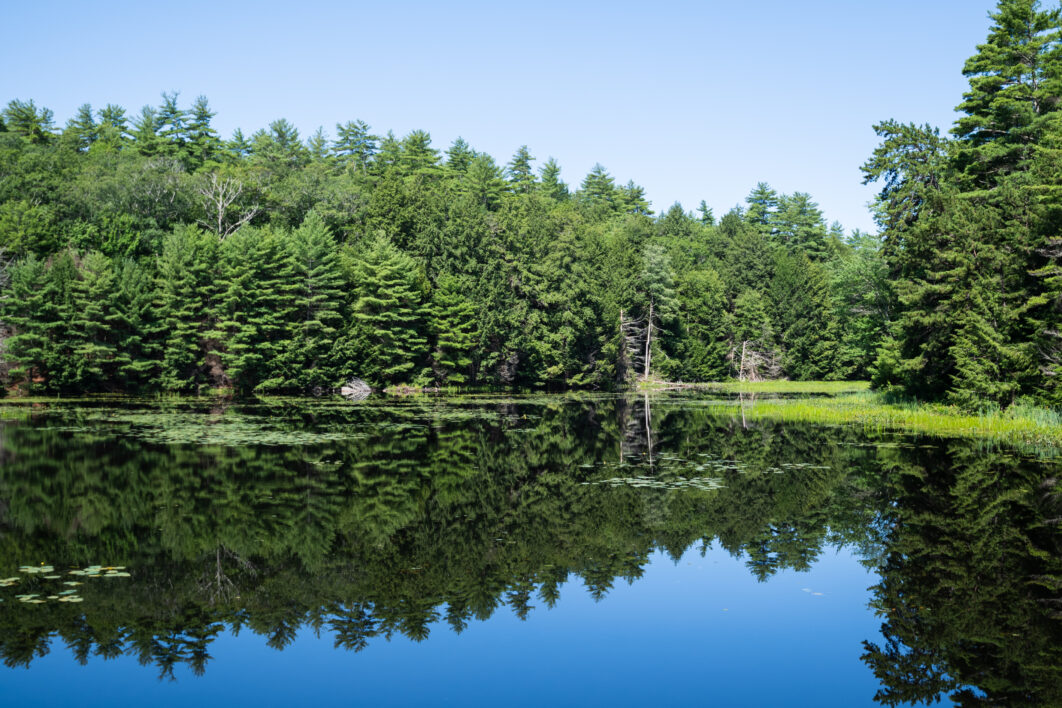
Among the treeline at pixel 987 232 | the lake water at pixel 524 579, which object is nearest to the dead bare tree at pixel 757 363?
the treeline at pixel 987 232

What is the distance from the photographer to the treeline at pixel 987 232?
28.5m

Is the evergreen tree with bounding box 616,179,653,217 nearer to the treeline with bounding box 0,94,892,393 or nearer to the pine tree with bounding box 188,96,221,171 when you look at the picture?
the treeline with bounding box 0,94,892,393

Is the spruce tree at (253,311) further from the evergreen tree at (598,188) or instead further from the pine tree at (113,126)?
the evergreen tree at (598,188)

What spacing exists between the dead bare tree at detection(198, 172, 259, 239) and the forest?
1.17ft

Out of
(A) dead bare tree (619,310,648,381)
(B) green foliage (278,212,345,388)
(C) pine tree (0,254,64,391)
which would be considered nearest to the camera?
(C) pine tree (0,254,64,391)

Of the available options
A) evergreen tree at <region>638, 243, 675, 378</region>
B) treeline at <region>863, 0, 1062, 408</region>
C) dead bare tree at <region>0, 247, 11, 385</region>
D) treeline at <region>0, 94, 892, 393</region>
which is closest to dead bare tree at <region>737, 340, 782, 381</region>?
treeline at <region>0, 94, 892, 393</region>

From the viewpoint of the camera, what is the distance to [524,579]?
1095cm

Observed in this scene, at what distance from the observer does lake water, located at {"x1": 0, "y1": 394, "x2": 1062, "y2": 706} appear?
7902 mm

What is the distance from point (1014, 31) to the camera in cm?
3931

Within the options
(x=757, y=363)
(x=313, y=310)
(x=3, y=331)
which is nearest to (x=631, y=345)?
(x=757, y=363)

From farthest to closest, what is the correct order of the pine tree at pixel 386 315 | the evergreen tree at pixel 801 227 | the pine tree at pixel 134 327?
the evergreen tree at pixel 801 227
the pine tree at pixel 386 315
the pine tree at pixel 134 327

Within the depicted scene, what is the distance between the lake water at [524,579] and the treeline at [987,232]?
29.5 ft

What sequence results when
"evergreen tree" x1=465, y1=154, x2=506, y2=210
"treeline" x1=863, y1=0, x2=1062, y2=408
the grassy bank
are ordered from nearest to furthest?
the grassy bank, "treeline" x1=863, y1=0, x2=1062, y2=408, "evergreen tree" x1=465, y1=154, x2=506, y2=210

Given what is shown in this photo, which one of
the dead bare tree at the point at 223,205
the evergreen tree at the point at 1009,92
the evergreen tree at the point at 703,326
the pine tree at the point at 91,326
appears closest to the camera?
the evergreen tree at the point at 1009,92
